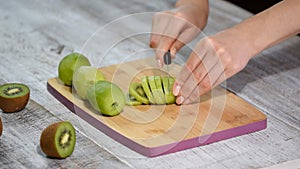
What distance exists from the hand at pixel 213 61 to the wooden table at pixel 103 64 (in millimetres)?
140

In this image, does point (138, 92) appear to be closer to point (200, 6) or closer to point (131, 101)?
point (131, 101)

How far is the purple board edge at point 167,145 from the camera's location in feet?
4.91

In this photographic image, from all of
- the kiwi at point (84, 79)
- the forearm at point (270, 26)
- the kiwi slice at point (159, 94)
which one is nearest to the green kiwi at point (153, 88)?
the kiwi slice at point (159, 94)

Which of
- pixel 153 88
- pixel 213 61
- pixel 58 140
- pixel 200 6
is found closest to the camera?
pixel 58 140

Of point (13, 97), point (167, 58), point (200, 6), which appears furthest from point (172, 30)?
point (13, 97)

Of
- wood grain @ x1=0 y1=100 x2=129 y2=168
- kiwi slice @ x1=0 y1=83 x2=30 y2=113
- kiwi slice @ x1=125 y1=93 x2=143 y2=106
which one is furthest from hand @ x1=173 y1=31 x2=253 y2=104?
kiwi slice @ x1=0 y1=83 x2=30 y2=113

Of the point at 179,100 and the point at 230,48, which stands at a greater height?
the point at 230,48

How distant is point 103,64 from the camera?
1944mm

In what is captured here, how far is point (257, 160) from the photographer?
4.90 ft

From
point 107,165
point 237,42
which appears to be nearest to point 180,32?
point 237,42

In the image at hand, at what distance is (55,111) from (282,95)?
1.84 ft

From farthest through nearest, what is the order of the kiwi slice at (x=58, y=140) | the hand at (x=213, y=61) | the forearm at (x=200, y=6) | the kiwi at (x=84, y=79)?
1. the forearm at (x=200, y=6)
2. the kiwi at (x=84, y=79)
3. the hand at (x=213, y=61)
4. the kiwi slice at (x=58, y=140)

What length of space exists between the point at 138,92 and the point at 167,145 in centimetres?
24

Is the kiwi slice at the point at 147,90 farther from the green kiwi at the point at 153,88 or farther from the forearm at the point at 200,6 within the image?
the forearm at the point at 200,6
